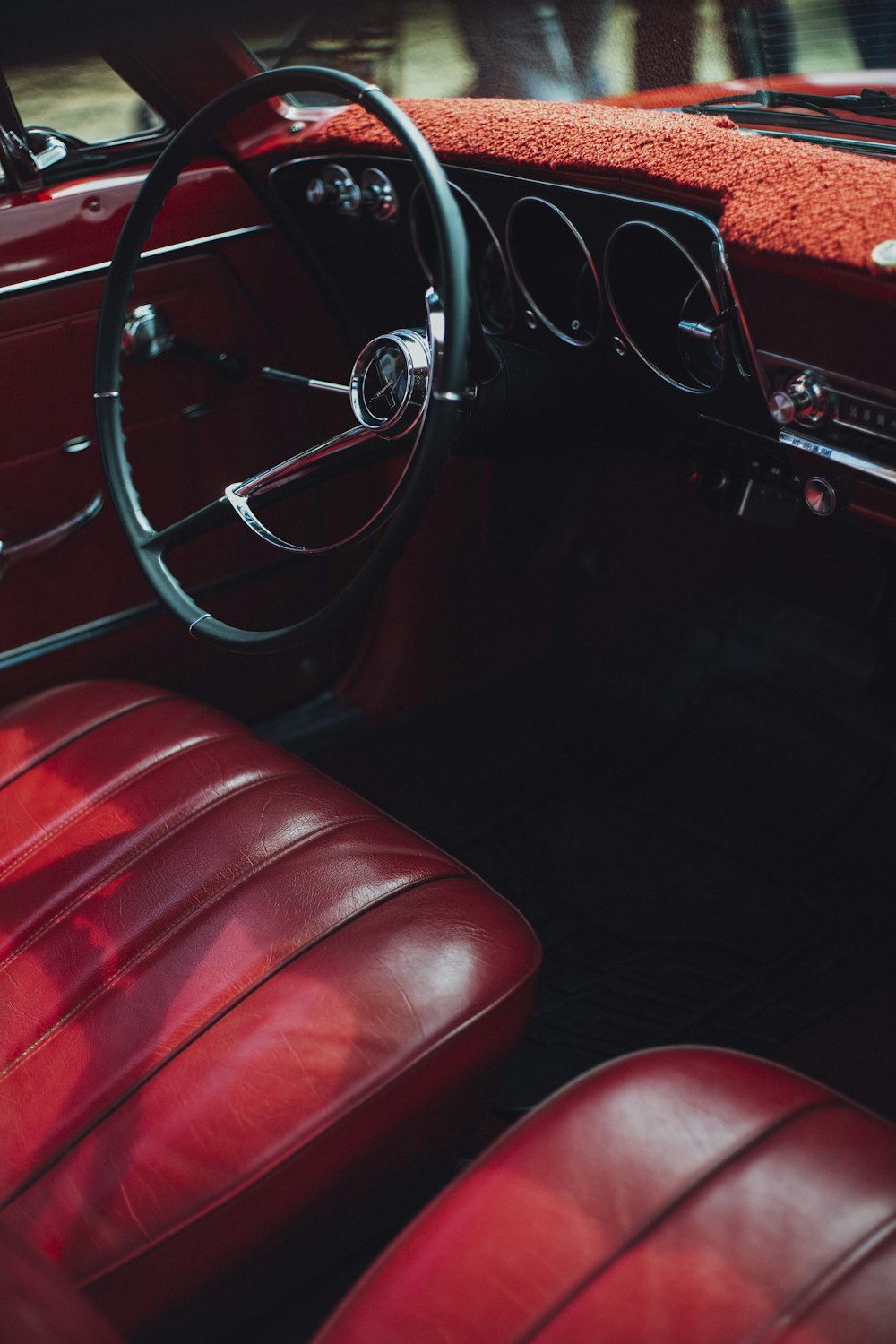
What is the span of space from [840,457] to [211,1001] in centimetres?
71

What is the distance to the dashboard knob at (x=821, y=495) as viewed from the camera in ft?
3.90

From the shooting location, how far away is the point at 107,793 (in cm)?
116

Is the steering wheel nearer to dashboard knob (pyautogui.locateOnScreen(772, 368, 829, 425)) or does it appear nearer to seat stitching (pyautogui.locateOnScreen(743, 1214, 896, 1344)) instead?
dashboard knob (pyautogui.locateOnScreen(772, 368, 829, 425))

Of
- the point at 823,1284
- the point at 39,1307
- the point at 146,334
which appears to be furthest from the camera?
the point at 146,334

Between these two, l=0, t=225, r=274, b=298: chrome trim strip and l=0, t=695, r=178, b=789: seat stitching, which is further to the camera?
l=0, t=225, r=274, b=298: chrome trim strip

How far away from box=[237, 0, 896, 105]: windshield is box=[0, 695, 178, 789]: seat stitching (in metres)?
0.65

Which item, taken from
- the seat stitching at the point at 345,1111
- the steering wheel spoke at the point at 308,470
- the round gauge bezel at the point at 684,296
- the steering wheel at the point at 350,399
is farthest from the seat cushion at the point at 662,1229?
the round gauge bezel at the point at 684,296

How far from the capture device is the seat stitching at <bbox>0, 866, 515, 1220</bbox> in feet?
2.89

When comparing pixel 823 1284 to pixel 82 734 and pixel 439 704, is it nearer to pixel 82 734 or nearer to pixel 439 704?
pixel 82 734

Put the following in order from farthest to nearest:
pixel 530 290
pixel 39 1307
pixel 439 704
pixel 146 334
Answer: pixel 439 704, pixel 146 334, pixel 530 290, pixel 39 1307

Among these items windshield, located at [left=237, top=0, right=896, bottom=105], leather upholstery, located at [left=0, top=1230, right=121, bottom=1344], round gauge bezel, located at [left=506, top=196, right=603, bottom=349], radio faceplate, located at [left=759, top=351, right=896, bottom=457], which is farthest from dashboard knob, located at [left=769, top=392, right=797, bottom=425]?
leather upholstery, located at [left=0, top=1230, right=121, bottom=1344]

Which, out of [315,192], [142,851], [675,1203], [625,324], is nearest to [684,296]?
[625,324]

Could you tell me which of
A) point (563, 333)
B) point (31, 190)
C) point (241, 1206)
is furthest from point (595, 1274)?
point (31, 190)

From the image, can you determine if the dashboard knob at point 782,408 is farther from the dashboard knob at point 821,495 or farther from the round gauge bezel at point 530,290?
the round gauge bezel at point 530,290
